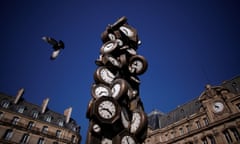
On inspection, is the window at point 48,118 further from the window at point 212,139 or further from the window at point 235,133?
the window at point 235,133

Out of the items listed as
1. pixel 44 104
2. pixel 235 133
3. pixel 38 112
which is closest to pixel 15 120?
pixel 38 112

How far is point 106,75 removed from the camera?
4.32 m

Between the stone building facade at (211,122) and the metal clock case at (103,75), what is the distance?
25696 mm

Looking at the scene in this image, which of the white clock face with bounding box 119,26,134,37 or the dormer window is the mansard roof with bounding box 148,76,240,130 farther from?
the dormer window

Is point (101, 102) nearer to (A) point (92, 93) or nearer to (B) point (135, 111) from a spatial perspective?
(A) point (92, 93)

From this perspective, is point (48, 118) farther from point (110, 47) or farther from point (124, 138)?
point (124, 138)

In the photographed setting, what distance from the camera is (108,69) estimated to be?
4445 millimetres

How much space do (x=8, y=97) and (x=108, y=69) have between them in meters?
38.8

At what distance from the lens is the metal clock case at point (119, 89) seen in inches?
139

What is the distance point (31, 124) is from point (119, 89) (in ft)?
116

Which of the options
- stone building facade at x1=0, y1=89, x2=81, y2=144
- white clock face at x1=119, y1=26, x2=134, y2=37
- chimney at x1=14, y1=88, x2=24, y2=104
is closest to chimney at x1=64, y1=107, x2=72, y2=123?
stone building facade at x1=0, y1=89, x2=81, y2=144

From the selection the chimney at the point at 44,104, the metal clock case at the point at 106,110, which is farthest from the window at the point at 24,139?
the metal clock case at the point at 106,110

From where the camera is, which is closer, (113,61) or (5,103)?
(113,61)

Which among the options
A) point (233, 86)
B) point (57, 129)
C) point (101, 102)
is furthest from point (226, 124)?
point (57, 129)
